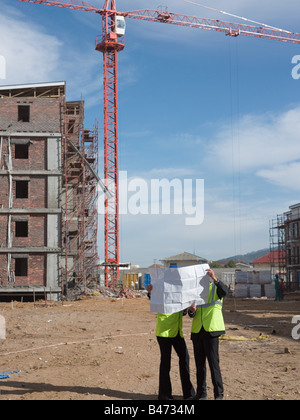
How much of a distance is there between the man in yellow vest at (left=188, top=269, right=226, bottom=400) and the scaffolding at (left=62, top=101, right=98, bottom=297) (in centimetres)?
2509

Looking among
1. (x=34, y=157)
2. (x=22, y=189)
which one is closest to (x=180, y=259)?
(x=22, y=189)

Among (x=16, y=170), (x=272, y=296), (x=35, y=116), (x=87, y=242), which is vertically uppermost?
(x=35, y=116)

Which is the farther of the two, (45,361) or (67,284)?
(67,284)

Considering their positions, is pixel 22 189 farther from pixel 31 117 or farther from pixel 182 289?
pixel 182 289

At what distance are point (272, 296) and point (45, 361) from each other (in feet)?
97.4

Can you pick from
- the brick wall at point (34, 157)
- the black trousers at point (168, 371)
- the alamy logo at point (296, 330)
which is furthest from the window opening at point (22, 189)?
the black trousers at point (168, 371)

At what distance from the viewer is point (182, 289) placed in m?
7.06

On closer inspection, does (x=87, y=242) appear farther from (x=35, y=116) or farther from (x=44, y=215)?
(x=35, y=116)

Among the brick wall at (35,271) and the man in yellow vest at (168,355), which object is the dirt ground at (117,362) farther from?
the brick wall at (35,271)

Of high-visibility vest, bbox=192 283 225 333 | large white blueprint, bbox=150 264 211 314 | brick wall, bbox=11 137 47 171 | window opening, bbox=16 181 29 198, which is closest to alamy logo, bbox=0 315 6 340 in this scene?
large white blueprint, bbox=150 264 211 314

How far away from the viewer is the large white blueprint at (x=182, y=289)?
23.2 ft

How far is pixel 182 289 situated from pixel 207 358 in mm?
998

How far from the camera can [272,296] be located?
37656 mm
